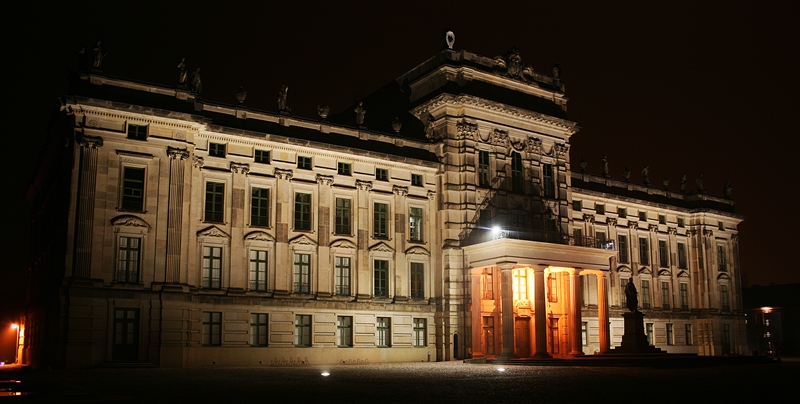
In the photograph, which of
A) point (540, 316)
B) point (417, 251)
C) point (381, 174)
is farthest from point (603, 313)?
point (381, 174)

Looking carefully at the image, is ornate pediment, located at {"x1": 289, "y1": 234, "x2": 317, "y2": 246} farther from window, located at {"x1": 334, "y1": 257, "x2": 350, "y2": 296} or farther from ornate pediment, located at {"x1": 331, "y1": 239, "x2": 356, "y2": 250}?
window, located at {"x1": 334, "y1": 257, "x2": 350, "y2": 296}

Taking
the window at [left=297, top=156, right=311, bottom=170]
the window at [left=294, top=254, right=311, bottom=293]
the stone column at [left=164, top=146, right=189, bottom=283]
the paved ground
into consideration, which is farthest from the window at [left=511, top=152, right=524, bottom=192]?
the paved ground

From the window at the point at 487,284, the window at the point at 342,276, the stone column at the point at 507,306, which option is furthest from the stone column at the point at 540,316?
the window at the point at 342,276

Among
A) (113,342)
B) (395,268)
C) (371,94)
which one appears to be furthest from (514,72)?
(113,342)

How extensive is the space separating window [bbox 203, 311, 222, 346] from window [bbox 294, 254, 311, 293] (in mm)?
5359

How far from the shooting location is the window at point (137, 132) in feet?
138

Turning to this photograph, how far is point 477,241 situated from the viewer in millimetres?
52500

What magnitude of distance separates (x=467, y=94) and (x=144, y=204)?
23.9 metres

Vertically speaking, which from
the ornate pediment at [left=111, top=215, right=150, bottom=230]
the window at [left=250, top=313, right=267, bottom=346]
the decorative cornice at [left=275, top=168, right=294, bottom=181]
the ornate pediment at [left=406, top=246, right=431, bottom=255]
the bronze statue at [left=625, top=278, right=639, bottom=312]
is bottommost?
the window at [left=250, top=313, right=267, bottom=346]

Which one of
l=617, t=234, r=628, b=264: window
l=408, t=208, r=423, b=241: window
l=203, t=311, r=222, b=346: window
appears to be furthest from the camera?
l=617, t=234, r=628, b=264: window

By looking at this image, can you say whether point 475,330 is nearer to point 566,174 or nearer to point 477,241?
point 477,241

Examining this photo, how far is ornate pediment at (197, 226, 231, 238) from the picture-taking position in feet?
146

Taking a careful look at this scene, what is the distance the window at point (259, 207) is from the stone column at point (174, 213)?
5.12 metres

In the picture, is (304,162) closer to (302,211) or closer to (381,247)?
(302,211)
